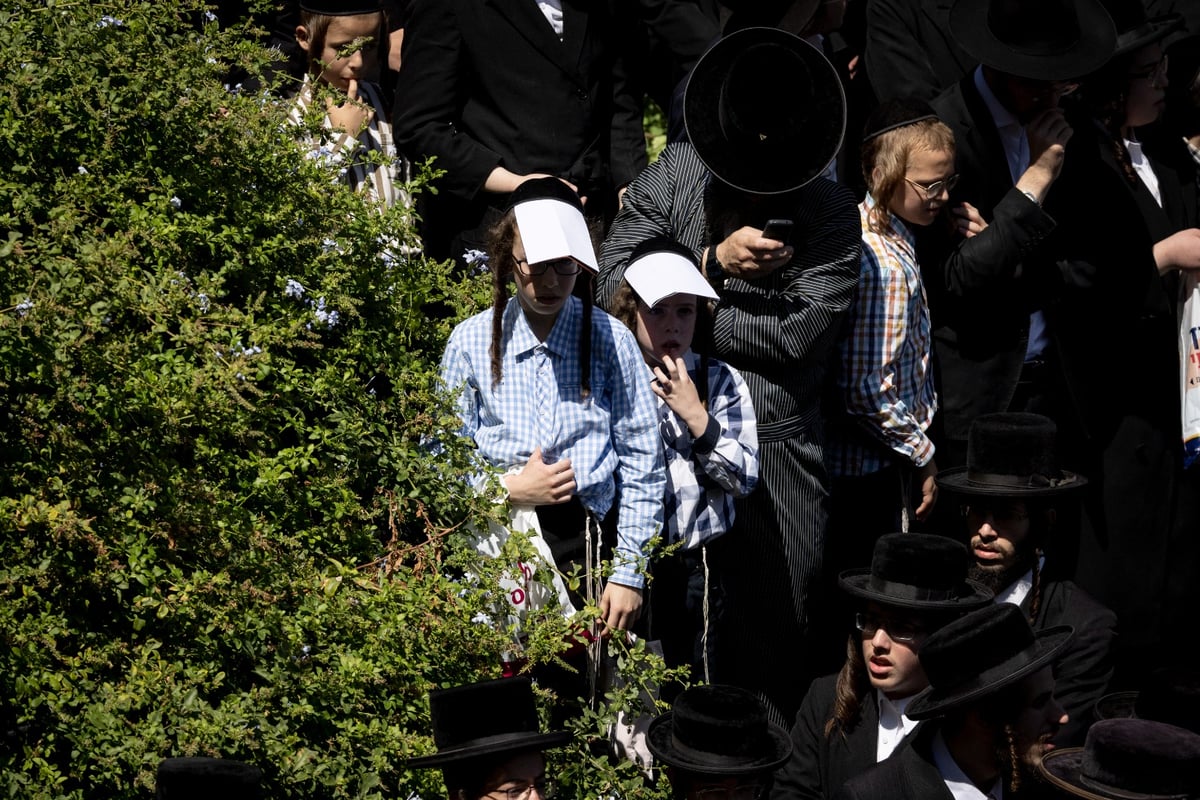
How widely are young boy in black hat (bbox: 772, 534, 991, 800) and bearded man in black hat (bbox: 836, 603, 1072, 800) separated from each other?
480 millimetres

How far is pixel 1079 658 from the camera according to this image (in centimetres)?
496

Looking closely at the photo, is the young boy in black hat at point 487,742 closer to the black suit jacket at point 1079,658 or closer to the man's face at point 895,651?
the man's face at point 895,651

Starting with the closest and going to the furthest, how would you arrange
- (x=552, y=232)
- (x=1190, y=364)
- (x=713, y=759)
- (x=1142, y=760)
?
(x=1142, y=760) → (x=713, y=759) → (x=552, y=232) → (x=1190, y=364)

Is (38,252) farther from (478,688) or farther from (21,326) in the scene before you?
(478,688)

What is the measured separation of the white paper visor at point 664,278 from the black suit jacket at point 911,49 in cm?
178

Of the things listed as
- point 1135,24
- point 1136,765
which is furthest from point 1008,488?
point 1135,24

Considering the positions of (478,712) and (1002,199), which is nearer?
(478,712)

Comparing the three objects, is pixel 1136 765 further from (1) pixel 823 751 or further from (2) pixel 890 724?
(1) pixel 823 751

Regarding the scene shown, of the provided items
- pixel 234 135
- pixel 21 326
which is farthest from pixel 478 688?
pixel 234 135

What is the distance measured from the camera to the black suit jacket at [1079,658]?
16.1 ft

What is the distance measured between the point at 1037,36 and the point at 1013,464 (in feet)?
5.75

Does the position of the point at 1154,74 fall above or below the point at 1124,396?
above

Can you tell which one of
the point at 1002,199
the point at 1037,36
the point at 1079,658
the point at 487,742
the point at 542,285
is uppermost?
the point at 1037,36

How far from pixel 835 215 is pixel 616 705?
193cm
